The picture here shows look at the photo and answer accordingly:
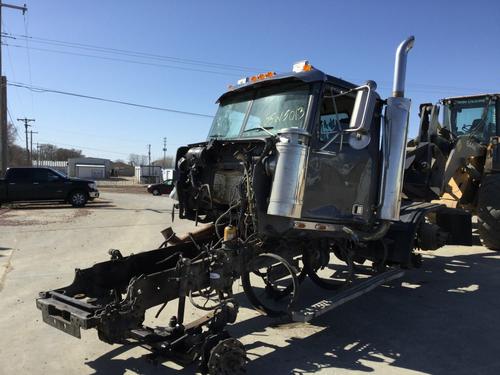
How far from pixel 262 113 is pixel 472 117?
23.0 feet

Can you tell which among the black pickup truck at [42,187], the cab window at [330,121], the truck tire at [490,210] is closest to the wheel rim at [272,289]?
the cab window at [330,121]

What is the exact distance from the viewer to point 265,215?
15.0 feet

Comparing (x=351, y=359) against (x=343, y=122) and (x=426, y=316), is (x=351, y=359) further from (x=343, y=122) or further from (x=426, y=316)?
(x=343, y=122)

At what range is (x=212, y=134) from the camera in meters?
6.01

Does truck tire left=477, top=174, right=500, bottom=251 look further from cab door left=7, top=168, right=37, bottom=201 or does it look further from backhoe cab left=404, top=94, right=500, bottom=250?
cab door left=7, top=168, right=37, bottom=201

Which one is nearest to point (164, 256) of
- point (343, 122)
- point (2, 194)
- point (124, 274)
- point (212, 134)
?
point (124, 274)

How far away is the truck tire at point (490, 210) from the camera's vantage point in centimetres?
895

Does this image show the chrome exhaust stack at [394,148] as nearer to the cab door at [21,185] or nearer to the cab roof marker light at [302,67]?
the cab roof marker light at [302,67]

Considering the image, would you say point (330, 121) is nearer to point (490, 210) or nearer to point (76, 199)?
point (490, 210)

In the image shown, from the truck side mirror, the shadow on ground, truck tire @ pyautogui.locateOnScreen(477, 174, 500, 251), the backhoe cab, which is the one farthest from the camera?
truck tire @ pyautogui.locateOnScreen(477, 174, 500, 251)

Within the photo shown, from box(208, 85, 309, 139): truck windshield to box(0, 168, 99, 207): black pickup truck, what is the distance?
16.5 meters

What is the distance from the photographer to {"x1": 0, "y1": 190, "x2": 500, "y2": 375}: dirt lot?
4.23 meters

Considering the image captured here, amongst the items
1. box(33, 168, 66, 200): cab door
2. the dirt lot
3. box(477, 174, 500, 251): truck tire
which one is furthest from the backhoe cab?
box(33, 168, 66, 200): cab door

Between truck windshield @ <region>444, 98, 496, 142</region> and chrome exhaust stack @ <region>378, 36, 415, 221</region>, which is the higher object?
truck windshield @ <region>444, 98, 496, 142</region>
